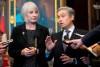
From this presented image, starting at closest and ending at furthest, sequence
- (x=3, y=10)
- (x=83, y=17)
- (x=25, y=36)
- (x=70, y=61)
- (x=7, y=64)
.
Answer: (x=70, y=61) → (x=25, y=36) → (x=7, y=64) → (x=3, y=10) → (x=83, y=17)

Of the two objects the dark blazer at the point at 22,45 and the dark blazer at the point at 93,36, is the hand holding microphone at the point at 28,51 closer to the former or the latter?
the dark blazer at the point at 22,45

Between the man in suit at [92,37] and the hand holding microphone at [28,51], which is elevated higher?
the man in suit at [92,37]

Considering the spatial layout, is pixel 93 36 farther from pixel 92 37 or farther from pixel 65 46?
pixel 65 46

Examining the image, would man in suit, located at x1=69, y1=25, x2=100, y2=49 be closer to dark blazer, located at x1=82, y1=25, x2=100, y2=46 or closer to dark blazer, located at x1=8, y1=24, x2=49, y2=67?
dark blazer, located at x1=82, y1=25, x2=100, y2=46

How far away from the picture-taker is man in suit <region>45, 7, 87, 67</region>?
3335 mm

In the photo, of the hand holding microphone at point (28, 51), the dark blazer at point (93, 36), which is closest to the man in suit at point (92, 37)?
the dark blazer at point (93, 36)

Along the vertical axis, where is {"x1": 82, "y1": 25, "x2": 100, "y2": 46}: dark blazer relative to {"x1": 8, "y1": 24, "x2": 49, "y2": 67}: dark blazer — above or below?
above

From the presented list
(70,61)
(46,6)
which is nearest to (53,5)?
(46,6)

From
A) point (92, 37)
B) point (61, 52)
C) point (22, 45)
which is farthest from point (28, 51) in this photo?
point (92, 37)

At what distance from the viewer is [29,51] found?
11.1 feet

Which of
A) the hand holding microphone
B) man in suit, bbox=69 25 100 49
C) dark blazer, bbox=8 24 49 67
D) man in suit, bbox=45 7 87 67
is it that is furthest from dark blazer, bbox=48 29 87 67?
man in suit, bbox=69 25 100 49

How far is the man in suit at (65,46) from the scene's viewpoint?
3335 millimetres

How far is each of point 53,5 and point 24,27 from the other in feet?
7.50

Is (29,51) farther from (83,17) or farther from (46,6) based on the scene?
(83,17)
